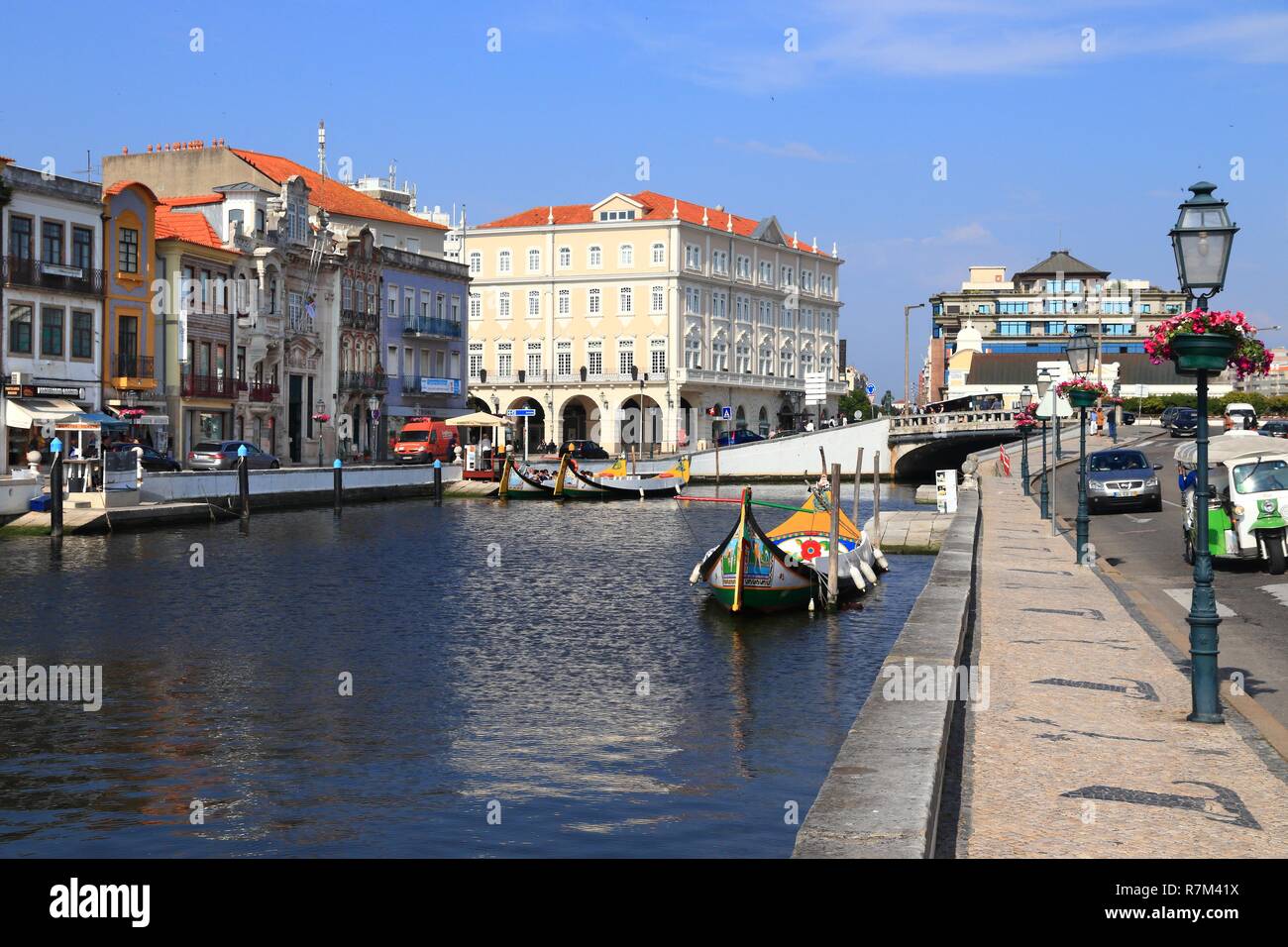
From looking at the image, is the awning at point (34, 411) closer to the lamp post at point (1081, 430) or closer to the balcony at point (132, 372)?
the balcony at point (132, 372)

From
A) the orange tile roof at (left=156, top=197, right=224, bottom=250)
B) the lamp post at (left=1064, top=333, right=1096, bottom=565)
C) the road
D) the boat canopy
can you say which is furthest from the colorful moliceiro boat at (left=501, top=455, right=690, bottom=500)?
the boat canopy

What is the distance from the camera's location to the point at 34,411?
5603cm

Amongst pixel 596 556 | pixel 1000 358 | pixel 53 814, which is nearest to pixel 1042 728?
pixel 53 814

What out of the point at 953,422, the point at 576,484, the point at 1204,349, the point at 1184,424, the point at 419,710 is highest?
the point at 953,422

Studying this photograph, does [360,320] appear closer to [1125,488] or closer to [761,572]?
[1125,488]

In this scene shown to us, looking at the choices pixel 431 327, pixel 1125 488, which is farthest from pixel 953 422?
pixel 1125 488

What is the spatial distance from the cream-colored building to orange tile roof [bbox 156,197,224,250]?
142ft

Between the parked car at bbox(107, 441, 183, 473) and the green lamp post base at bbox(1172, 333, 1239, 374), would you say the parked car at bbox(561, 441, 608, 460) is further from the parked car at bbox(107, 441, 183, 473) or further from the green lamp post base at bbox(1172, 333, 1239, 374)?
the green lamp post base at bbox(1172, 333, 1239, 374)

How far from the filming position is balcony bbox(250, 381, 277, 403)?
74.6 m

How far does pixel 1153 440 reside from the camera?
8806cm

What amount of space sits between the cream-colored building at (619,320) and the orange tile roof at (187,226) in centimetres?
4320

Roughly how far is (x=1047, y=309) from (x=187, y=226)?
5412 inches
